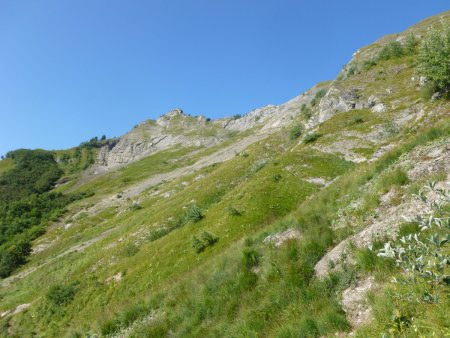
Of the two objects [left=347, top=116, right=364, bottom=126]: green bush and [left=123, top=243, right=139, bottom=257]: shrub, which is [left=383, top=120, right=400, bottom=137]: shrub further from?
[left=123, top=243, right=139, bottom=257]: shrub

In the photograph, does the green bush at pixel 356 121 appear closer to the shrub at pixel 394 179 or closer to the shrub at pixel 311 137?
the shrub at pixel 311 137

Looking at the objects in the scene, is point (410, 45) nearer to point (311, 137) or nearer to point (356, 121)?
point (356, 121)

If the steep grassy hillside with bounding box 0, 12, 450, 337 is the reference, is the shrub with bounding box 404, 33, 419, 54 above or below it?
above

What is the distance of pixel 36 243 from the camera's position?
8144cm

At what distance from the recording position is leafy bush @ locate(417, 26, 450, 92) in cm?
3326

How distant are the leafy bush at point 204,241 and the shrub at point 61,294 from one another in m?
14.9

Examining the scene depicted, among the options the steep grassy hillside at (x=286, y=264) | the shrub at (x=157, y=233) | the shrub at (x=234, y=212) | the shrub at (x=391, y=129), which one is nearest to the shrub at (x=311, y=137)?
the steep grassy hillside at (x=286, y=264)

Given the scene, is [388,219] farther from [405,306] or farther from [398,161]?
[398,161]

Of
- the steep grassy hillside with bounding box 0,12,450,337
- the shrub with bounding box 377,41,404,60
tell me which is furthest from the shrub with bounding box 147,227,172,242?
the shrub with bounding box 377,41,404,60

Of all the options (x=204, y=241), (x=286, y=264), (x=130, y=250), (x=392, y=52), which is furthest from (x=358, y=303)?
(x=392, y=52)

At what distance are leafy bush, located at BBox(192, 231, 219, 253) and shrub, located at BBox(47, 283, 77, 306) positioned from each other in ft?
48.9

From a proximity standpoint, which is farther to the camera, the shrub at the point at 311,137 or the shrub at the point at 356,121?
the shrub at the point at 356,121

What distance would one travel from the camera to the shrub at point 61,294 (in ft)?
102

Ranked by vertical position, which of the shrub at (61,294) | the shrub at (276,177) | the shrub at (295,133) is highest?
the shrub at (295,133)
